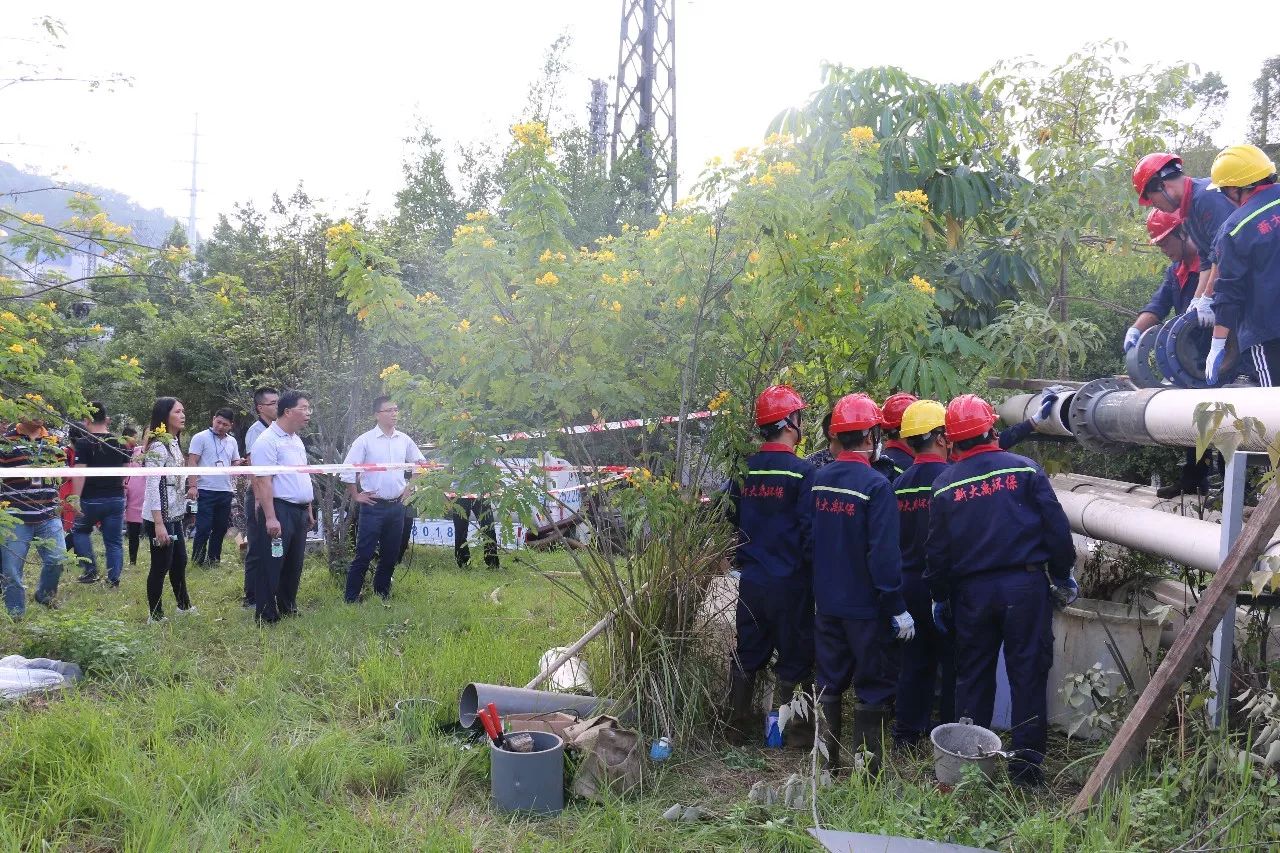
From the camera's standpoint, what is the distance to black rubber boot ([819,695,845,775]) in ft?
15.0

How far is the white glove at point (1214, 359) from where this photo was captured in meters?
4.49

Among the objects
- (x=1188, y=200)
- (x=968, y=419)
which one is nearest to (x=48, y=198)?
(x=968, y=419)

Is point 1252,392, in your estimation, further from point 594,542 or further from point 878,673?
point 594,542

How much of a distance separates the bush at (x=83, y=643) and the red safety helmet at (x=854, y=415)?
13.8ft

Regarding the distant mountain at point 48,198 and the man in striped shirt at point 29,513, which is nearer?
the distant mountain at point 48,198

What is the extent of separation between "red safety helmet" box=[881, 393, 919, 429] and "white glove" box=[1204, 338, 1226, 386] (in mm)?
1401

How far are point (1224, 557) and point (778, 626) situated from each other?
2028 mm

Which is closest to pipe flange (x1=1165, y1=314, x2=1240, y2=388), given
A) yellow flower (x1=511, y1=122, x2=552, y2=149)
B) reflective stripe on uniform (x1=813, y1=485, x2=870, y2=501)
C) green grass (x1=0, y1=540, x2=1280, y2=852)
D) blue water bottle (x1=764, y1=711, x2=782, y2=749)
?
reflective stripe on uniform (x1=813, y1=485, x2=870, y2=501)

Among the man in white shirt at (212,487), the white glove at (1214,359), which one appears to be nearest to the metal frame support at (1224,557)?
the white glove at (1214,359)

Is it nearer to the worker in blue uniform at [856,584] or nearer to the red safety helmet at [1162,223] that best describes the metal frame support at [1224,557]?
the worker in blue uniform at [856,584]

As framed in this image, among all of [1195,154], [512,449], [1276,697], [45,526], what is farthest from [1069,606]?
[1195,154]

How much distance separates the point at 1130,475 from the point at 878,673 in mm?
11691

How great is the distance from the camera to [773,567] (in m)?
4.92

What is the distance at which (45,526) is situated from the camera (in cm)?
720
